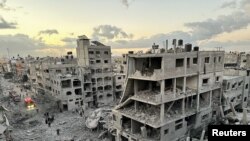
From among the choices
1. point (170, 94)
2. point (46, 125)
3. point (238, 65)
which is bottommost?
point (46, 125)

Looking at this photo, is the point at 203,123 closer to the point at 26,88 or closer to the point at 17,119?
the point at 17,119

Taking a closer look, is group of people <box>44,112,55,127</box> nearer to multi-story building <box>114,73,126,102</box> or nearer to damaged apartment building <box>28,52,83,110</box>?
damaged apartment building <box>28,52,83,110</box>

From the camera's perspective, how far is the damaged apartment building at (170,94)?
77.7 feet

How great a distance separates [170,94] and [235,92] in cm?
1876

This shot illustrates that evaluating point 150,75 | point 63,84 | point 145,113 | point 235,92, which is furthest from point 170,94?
point 63,84

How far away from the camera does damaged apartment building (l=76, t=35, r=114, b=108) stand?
50656mm

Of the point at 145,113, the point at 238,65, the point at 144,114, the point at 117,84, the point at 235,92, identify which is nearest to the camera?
the point at 144,114

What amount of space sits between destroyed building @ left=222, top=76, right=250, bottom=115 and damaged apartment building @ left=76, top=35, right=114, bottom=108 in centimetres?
3020

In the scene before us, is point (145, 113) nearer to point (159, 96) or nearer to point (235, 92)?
point (159, 96)

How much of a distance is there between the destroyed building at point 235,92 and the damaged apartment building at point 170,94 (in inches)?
86.7

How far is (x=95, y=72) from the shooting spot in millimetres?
52156

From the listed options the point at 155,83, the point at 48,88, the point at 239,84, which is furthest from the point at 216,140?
the point at 48,88

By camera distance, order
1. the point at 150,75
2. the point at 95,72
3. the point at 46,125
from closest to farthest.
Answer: the point at 150,75 < the point at 46,125 < the point at 95,72

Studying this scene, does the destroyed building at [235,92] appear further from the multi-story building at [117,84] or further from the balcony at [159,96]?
the multi-story building at [117,84]
